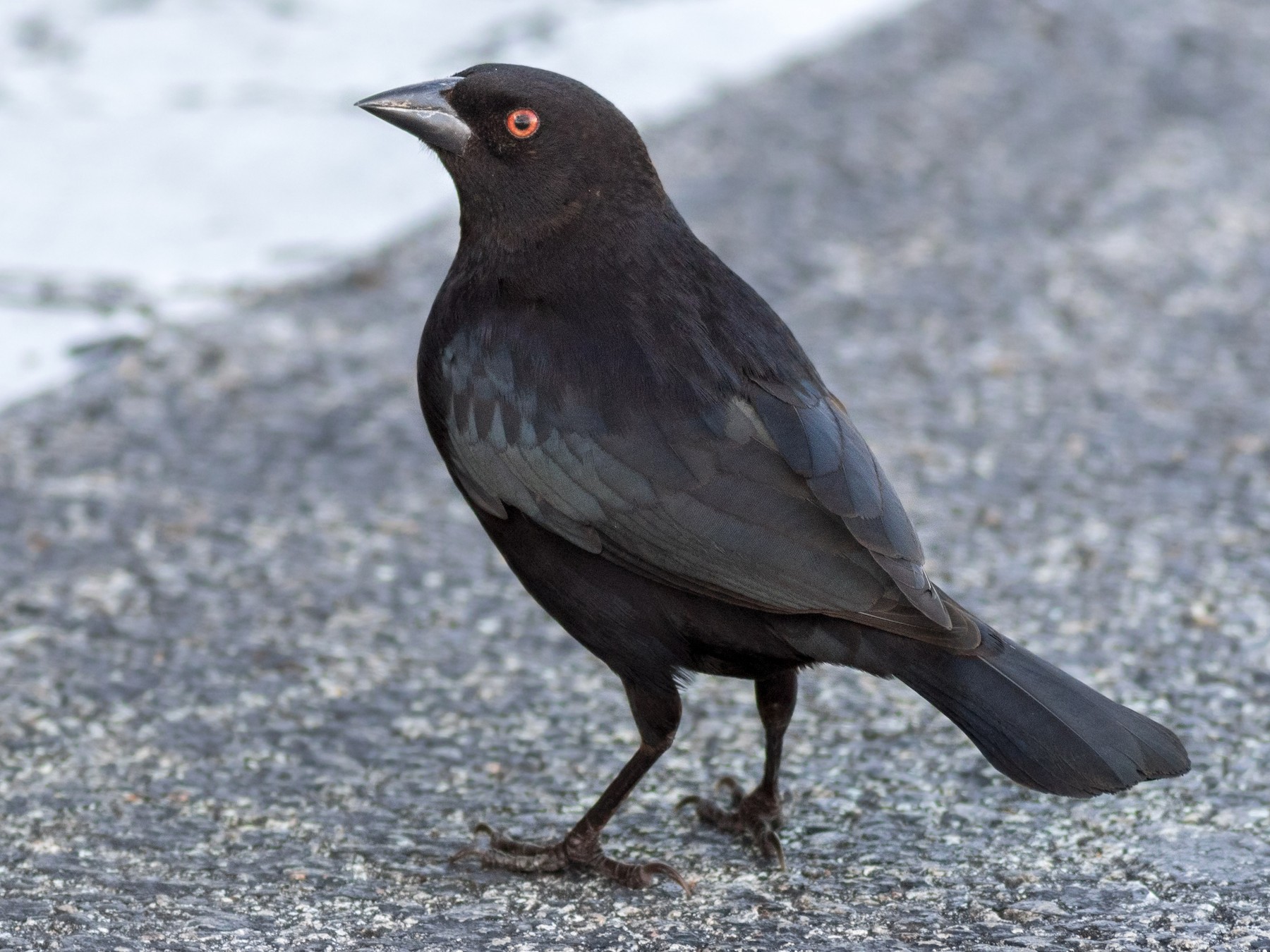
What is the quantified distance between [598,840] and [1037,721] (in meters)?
Answer: 0.92

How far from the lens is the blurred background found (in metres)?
6.59

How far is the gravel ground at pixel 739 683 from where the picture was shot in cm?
350

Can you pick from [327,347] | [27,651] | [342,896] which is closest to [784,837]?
[342,896]

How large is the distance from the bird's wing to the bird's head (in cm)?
40

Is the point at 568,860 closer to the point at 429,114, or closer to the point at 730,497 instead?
the point at 730,497

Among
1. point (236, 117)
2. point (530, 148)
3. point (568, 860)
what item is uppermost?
point (236, 117)

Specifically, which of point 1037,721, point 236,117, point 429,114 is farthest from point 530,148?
point 236,117

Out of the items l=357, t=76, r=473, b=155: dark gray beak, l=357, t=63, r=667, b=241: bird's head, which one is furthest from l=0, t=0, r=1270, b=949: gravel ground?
l=357, t=76, r=473, b=155: dark gray beak

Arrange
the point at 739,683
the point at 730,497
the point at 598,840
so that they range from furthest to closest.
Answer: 1. the point at 739,683
2. the point at 598,840
3. the point at 730,497

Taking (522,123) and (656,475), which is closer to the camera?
(656,475)

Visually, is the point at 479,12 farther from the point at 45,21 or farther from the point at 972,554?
the point at 972,554

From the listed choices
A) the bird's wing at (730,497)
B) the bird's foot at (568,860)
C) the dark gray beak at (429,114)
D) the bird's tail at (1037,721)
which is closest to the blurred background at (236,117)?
the dark gray beak at (429,114)

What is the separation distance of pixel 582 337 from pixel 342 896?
1.19 metres

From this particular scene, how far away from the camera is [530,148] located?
12.8 feet
